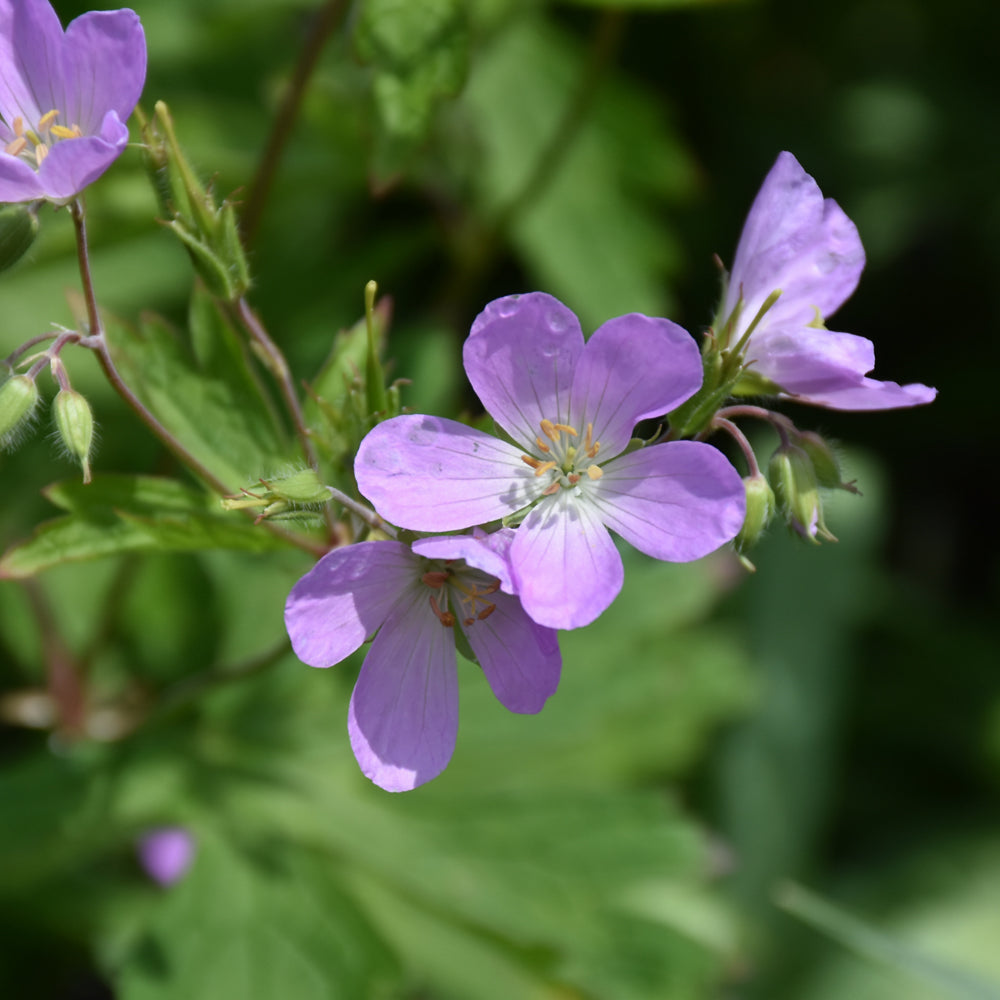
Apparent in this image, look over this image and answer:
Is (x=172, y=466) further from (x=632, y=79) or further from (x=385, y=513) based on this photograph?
(x=632, y=79)

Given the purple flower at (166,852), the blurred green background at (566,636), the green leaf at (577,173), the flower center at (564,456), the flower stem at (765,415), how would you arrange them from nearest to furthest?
the flower stem at (765,415) < the flower center at (564,456) < the blurred green background at (566,636) < the purple flower at (166,852) < the green leaf at (577,173)

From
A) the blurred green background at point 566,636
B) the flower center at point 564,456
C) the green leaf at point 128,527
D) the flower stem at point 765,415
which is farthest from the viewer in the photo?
the blurred green background at point 566,636

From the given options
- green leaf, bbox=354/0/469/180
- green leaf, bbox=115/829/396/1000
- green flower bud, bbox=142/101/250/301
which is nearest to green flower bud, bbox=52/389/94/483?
green flower bud, bbox=142/101/250/301

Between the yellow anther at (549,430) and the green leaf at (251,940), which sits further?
the green leaf at (251,940)

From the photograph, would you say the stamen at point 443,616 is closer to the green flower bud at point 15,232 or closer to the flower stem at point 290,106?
the green flower bud at point 15,232

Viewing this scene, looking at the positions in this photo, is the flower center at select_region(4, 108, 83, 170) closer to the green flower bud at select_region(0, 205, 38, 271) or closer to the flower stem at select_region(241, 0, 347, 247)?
the green flower bud at select_region(0, 205, 38, 271)

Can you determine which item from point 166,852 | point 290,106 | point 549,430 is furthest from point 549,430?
point 166,852

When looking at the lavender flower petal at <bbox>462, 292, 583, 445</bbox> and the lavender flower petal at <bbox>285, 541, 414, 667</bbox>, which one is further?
the lavender flower petal at <bbox>462, 292, 583, 445</bbox>

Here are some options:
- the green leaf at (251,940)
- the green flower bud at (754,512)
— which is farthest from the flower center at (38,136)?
the green leaf at (251,940)
